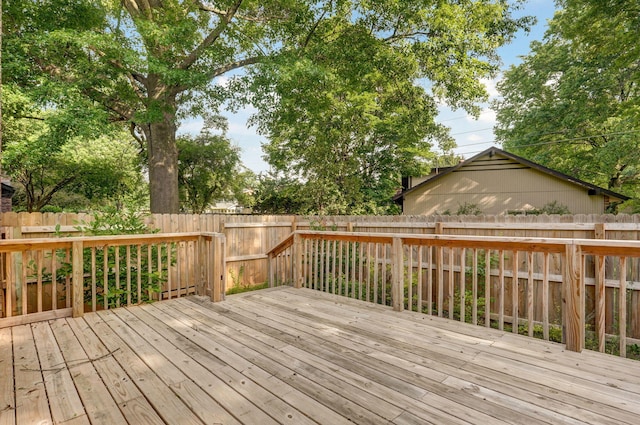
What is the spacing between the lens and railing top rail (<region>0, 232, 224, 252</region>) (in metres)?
3.04

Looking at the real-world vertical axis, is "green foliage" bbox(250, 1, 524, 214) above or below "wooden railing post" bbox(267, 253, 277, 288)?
above

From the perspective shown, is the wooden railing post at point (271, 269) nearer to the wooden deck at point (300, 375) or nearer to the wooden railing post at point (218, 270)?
the wooden railing post at point (218, 270)

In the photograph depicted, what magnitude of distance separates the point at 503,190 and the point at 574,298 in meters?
10.2

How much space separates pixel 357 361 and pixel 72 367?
6.71 feet

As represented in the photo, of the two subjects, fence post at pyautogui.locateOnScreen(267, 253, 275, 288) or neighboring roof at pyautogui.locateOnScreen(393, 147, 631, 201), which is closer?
fence post at pyautogui.locateOnScreen(267, 253, 275, 288)

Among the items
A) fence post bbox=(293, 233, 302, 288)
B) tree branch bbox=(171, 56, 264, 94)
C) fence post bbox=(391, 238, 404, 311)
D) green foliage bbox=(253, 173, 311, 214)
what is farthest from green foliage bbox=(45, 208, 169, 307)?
green foliage bbox=(253, 173, 311, 214)

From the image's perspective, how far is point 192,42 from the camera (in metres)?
8.00

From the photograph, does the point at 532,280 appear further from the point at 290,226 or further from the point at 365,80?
the point at 365,80

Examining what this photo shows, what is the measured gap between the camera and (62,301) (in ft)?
15.0

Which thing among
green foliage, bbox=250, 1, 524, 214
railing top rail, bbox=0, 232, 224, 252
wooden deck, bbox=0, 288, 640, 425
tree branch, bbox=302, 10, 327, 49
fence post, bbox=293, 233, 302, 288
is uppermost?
tree branch, bbox=302, 10, 327, 49

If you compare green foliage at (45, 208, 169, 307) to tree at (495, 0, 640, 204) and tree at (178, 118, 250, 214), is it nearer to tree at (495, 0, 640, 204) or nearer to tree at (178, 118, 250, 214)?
tree at (178, 118, 250, 214)

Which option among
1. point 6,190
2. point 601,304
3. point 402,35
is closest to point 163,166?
point 6,190

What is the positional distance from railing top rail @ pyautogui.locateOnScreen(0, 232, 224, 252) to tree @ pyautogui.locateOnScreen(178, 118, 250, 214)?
988 centimetres

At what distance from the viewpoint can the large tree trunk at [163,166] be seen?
8.00 metres
